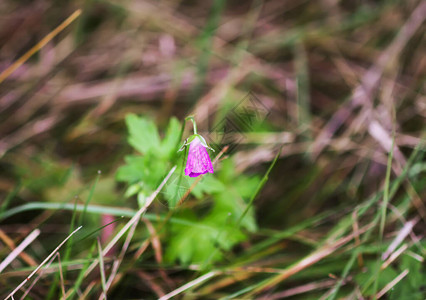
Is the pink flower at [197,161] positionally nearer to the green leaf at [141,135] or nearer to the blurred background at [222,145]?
the blurred background at [222,145]

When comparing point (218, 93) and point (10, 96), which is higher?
point (10, 96)

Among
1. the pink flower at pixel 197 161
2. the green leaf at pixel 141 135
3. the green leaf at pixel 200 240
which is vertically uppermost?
the green leaf at pixel 141 135

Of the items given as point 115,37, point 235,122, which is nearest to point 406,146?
point 235,122

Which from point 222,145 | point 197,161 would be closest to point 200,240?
point 222,145

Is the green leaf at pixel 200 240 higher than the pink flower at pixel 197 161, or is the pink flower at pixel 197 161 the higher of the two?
the pink flower at pixel 197 161

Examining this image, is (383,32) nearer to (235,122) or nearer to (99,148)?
(235,122)

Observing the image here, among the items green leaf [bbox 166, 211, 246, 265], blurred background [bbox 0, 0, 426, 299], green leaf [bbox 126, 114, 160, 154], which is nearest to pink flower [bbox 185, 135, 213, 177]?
blurred background [bbox 0, 0, 426, 299]

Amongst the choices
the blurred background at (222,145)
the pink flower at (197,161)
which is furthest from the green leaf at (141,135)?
the pink flower at (197,161)
